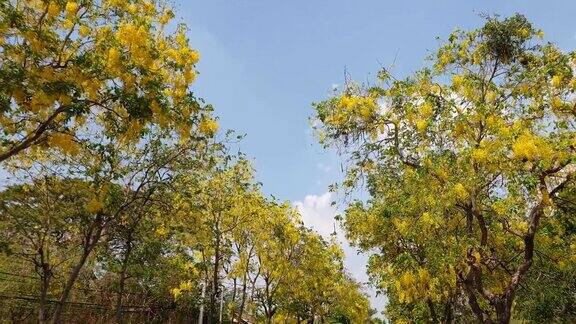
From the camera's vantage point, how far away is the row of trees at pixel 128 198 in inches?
279

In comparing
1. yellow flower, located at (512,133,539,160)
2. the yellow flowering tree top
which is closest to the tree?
yellow flower, located at (512,133,539,160)

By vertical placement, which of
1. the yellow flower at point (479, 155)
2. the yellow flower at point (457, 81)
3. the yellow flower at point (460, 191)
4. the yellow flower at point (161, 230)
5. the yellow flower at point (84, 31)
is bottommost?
the yellow flower at point (460, 191)

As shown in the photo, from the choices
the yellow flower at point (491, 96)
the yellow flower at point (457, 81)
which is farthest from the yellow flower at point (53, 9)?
the yellow flower at point (491, 96)

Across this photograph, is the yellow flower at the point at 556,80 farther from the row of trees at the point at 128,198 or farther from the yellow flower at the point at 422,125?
the row of trees at the point at 128,198

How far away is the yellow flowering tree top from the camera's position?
6513mm

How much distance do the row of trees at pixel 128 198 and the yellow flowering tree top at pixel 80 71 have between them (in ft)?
0.07

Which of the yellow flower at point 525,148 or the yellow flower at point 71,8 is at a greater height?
the yellow flower at point 71,8

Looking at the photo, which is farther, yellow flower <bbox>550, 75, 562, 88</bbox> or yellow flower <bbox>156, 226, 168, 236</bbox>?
yellow flower <bbox>156, 226, 168, 236</bbox>

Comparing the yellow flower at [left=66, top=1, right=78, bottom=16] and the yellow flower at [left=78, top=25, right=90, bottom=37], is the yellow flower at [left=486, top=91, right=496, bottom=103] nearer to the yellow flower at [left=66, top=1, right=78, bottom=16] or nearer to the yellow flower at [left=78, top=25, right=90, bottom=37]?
the yellow flower at [left=78, top=25, right=90, bottom=37]

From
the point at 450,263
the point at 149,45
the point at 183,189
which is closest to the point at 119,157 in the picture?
the point at 183,189

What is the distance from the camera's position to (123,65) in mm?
7148

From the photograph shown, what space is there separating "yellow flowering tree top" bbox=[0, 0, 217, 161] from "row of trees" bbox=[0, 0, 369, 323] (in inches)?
0.9

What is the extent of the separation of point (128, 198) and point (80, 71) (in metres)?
5.41

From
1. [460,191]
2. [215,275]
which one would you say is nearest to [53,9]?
[460,191]
